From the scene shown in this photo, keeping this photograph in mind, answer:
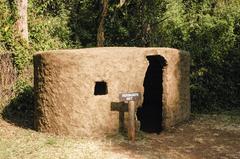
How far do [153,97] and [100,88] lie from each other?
2.53m

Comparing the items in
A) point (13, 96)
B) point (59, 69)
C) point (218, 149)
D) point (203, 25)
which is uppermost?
point (203, 25)

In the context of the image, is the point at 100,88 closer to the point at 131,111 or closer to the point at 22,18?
the point at 131,111

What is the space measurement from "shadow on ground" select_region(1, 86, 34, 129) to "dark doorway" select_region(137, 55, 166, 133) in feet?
10.9

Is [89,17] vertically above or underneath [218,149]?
above

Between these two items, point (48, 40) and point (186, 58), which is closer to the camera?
point (186, 58)

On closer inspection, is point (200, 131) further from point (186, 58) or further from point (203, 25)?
point (203, 25)

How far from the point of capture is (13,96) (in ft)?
43.5

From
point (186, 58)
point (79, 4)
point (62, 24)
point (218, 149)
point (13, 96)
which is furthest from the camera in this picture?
point (79, 4)

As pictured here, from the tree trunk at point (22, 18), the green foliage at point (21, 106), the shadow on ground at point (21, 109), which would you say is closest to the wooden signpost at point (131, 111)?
the shadow on ground at point (21, 109)

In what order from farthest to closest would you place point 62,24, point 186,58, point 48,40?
1. point 62,24
2. point 48,40
3. point 186,58

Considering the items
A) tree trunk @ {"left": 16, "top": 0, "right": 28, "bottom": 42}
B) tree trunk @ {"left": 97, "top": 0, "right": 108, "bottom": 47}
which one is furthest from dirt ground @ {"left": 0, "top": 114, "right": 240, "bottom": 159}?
tree trunk @ {"left": 97, "top": 0, "right": 108, "bottom": 47}

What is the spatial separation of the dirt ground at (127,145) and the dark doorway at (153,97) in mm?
1266

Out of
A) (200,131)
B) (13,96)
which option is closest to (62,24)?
(13,96)

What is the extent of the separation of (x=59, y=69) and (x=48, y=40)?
5.78m
